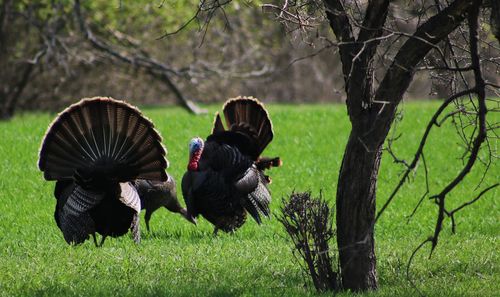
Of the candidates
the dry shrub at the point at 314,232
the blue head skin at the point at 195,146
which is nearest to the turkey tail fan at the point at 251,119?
the blue head skin at the point at 195,146

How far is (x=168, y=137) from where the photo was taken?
1534cm

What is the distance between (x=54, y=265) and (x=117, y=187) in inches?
50.3

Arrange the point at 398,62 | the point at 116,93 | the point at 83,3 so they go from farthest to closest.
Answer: the point at 116,93 < the point at 83,3 < the point at 398,62

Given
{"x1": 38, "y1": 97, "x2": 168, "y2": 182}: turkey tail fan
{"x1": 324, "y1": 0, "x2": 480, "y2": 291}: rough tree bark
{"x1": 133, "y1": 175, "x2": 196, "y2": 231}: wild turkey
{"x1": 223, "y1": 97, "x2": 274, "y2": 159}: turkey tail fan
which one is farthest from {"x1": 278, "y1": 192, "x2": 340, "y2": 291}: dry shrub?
{"x1": 223, "y1": 97, "x2": 274, "y2": 159}: turkey tail fan

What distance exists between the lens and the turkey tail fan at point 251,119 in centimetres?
1004

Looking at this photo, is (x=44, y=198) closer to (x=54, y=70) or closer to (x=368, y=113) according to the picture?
(x=368, y=113)

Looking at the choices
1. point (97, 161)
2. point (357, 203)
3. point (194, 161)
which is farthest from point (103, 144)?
point (357, 203)

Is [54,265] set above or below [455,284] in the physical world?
below

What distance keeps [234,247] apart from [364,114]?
9.32 feet

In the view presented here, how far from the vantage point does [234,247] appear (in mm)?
8727

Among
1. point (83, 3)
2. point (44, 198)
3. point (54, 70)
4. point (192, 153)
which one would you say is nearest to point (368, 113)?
point (192, 153)

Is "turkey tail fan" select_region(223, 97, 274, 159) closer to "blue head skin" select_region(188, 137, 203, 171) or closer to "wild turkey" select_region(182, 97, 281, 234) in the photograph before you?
"wild turkey" select_region(182, 97, 281, 234)

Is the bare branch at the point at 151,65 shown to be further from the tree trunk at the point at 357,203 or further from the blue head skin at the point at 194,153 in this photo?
the tree trunk at the point at 357,203

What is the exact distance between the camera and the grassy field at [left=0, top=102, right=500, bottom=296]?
686 centimetres
